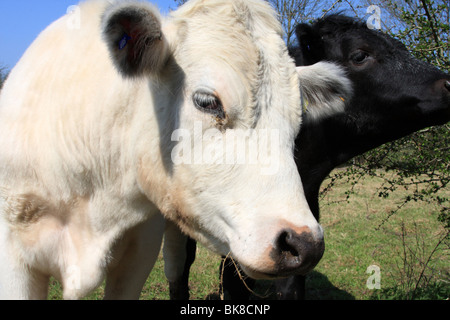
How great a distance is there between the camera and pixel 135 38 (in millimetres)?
2145

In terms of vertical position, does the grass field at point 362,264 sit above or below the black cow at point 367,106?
below

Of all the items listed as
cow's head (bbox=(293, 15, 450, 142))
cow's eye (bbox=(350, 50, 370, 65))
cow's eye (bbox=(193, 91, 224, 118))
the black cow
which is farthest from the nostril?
cow's eye (bbox=(350, 50, 370, 65))

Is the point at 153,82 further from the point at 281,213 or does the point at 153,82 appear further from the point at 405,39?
the point at 405,39

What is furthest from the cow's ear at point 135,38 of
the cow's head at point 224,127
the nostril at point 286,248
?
the nostril at point 286,248

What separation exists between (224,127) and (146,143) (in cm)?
47

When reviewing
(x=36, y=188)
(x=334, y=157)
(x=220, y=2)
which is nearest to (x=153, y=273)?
(x=334, y=157)

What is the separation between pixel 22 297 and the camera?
2.58 metres

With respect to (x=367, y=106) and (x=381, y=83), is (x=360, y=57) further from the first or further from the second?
(x=367, y=106)

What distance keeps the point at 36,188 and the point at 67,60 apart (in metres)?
0.75

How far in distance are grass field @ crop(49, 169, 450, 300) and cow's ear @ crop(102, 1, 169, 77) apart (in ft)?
8.08

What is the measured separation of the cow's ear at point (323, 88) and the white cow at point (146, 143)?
711 millimetres

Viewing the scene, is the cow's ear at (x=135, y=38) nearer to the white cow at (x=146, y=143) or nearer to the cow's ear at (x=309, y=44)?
the white cow at (x=146, y=143)

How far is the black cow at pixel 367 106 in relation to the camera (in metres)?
3.58

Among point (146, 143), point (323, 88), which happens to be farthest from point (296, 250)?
point (323, 88)
